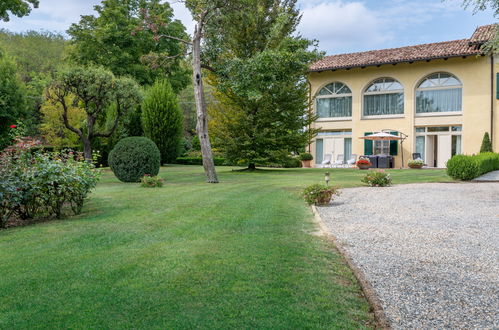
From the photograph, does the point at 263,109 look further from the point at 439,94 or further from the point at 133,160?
the point at 439,94

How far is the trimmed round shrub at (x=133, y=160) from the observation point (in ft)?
46.9

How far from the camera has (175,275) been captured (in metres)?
4.17

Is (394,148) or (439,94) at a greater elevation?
(439,94)

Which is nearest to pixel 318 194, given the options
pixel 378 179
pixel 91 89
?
pixel 378 179

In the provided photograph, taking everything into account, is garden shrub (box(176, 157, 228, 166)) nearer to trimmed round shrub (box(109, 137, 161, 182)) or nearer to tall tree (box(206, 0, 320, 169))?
tall tree (box(206, 0, 320, 169))

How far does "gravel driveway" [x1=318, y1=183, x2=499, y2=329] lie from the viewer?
3490mm

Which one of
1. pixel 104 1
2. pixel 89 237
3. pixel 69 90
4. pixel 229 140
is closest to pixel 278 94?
pixel 229 140

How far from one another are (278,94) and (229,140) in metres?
3.36

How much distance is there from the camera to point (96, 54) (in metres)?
32.1

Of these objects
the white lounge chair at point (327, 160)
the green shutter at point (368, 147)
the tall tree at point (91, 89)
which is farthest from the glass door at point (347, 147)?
the tall tree at point (91, 89)

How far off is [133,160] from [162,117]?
41.9 ft

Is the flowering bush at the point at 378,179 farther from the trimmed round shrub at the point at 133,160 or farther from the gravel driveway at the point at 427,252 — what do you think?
the trimmed round shrub at the point at 133,160

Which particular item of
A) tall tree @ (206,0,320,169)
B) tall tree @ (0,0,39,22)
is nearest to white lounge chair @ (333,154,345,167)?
tall tree @ (206,0,320,169)

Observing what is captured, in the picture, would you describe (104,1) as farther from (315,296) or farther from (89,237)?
(315,296)
